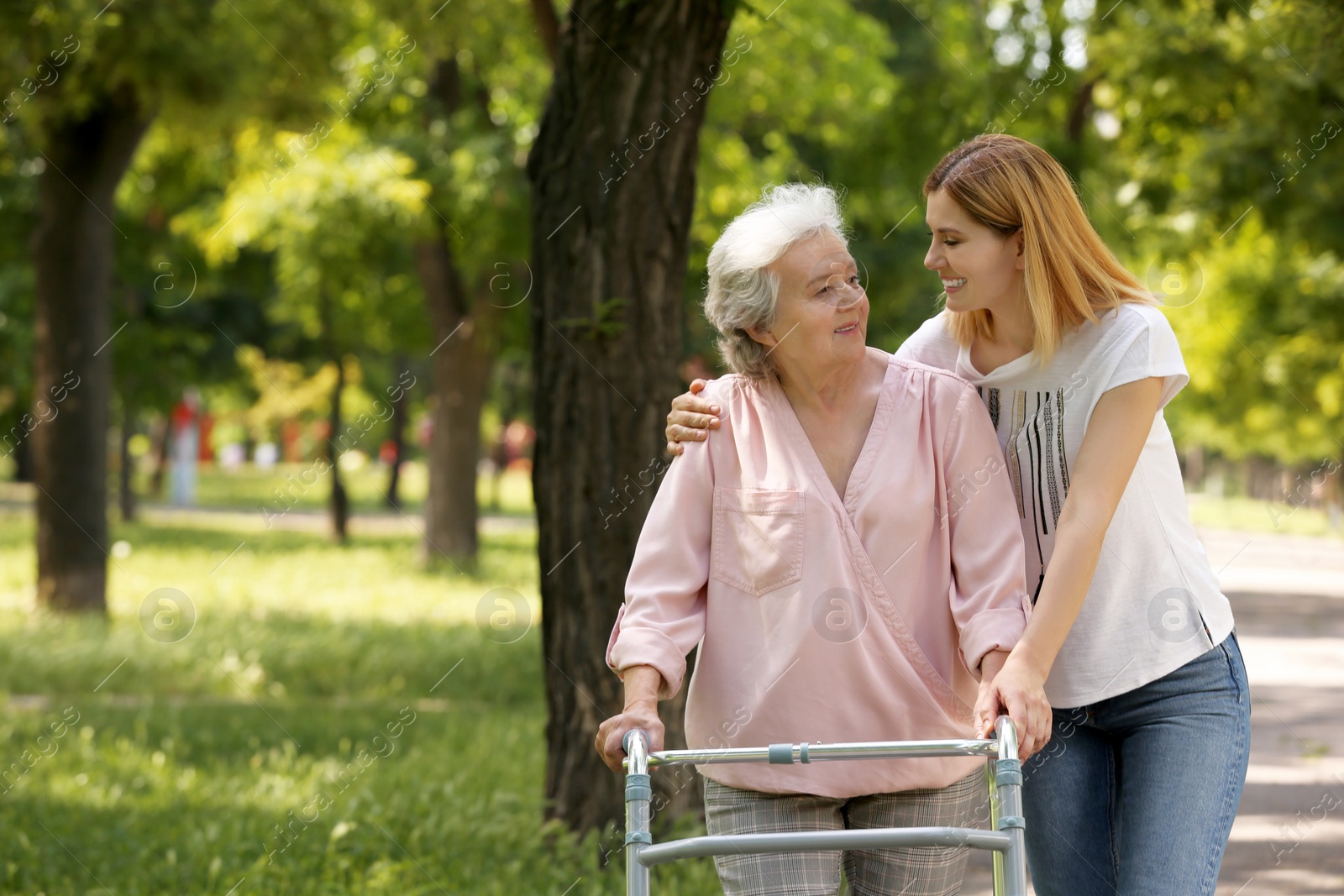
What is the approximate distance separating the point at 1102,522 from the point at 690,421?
82 cm

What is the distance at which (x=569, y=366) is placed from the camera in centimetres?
552

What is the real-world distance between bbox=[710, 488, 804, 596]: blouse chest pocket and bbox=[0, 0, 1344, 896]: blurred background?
8.56 feet

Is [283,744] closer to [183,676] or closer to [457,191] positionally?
[183,676]

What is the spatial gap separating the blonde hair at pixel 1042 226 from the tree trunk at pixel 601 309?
2.59m

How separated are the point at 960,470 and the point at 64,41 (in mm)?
9090

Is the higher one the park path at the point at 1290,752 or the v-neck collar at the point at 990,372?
the v-neck collar at the point at 990,372

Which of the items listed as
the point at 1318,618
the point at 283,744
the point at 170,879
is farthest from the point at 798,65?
the point at 170,879

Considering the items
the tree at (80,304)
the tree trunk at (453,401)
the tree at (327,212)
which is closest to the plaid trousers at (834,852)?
the tree at (80,304)

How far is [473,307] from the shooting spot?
62.6ft

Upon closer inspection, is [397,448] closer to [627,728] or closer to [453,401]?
[453,401]

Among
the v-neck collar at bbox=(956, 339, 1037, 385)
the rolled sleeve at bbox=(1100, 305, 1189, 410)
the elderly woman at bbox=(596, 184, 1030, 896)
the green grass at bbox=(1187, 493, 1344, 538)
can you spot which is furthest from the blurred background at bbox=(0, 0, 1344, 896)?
the green grass at bbox=(1187, 493, 1344, 538)

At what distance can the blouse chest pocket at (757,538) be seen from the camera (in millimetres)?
2785

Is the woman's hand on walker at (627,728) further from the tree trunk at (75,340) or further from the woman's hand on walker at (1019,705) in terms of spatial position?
the tree trunk at (75,340)

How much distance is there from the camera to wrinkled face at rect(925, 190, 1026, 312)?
2.92 meters
